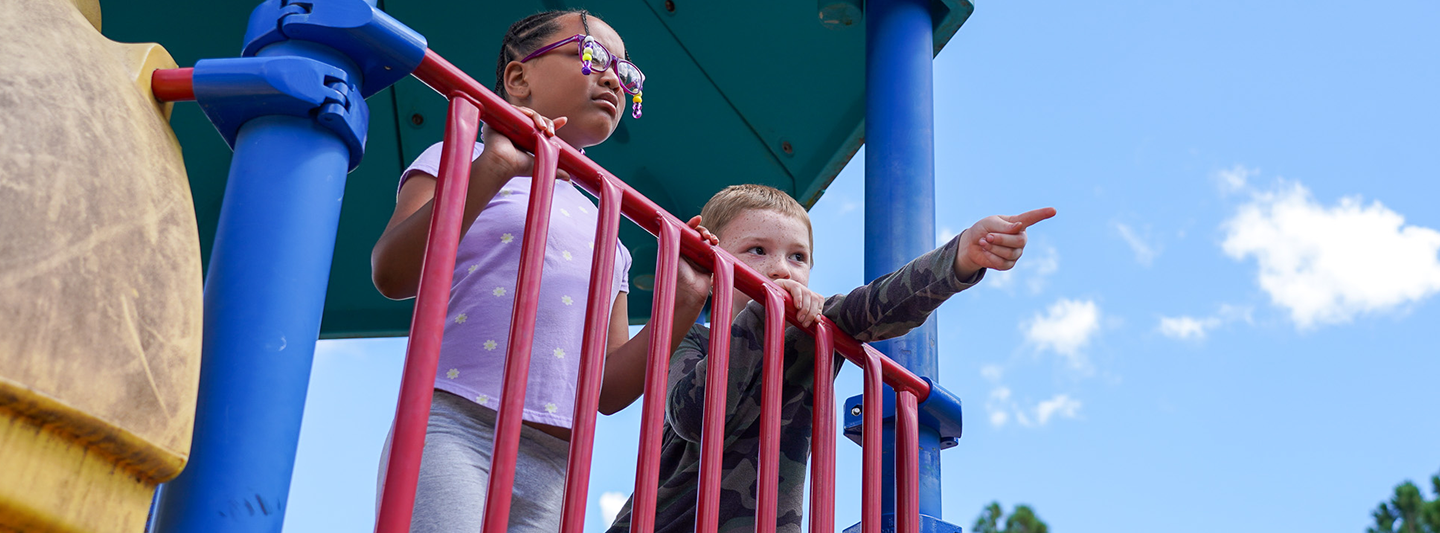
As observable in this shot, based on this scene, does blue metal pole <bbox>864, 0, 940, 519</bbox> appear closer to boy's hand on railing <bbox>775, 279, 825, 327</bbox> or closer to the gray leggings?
boy's hand on railing <bbox>775, 279, 825, 327</bbox>

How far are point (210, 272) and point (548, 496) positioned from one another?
598 millimetres

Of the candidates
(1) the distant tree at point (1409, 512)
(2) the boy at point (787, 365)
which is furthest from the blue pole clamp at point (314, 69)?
(1) the distant tree at point (1409, 512)

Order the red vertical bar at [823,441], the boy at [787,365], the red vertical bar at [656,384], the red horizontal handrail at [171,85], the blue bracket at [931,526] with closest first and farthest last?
the red horizontal handrail at [171,85], the red vertical bar at [656,384], the red vertical bar at [823,441], the boy at [787,365], the blue bracket at [931,526]

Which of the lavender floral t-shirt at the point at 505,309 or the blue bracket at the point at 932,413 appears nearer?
the lavender floral t-shirt at the point at 505,309

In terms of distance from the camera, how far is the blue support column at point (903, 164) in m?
1.97

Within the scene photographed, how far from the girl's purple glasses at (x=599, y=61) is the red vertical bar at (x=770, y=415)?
447mm

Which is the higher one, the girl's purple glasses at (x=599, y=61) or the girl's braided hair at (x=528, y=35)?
the girl's braided hair at (x=528, y=35)

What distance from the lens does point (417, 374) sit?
1.00 metres

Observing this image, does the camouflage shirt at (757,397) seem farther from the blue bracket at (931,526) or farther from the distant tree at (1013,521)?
the distant tree at (1013,521)

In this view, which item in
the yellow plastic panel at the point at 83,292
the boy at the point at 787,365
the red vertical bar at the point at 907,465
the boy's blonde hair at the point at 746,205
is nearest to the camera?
the yellow plastic panel at the point at 83,292

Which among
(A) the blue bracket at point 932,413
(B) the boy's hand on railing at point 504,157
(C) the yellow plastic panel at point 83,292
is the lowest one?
(C) the yellow plastic panel at point 83,292

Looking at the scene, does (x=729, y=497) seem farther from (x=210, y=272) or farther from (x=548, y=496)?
(x=210, y=272)

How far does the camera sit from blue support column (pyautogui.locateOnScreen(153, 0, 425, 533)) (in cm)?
90

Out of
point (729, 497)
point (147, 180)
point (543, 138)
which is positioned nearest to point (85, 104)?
point (147, 180)
